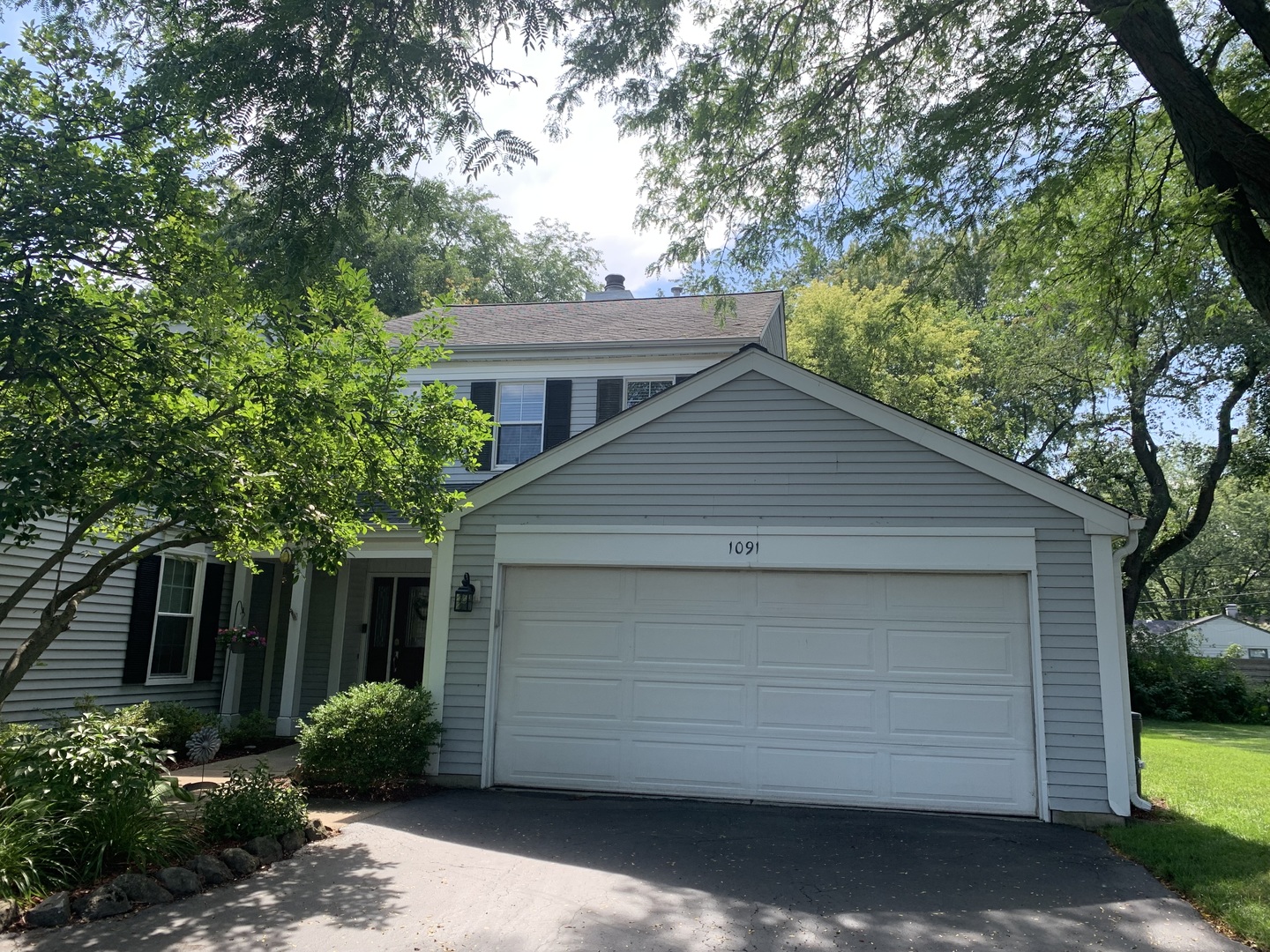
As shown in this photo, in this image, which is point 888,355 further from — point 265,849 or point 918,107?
point 265,849

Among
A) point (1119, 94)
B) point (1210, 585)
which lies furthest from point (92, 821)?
point (1210, 585)

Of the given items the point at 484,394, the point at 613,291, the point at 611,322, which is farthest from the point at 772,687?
the point at 613,291

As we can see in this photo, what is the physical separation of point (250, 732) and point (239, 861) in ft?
20.3

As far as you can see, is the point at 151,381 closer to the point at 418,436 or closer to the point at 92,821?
the point at 418,436

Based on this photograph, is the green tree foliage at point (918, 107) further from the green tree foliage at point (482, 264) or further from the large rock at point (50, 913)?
the green tree foliage at point (482, 264)

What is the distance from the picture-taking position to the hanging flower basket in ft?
Answer: 39.4

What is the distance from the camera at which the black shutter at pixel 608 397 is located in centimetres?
1372

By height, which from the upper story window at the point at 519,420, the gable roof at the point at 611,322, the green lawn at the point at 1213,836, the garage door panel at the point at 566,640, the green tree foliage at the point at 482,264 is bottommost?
the green lawn at the point at 1213,836

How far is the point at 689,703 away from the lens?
8641mm

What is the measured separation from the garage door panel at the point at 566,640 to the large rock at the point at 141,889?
4.26 m

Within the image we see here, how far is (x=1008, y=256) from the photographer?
29.4 ft

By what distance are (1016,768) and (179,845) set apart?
6804mm

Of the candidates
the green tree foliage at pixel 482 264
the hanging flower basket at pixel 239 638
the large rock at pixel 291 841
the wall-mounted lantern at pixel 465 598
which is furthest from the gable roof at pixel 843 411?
the green tree foliage at pixel 482 264

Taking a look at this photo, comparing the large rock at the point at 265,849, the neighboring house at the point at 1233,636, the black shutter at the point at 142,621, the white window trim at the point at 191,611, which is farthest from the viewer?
the neighboring house at the point at 1233,636
